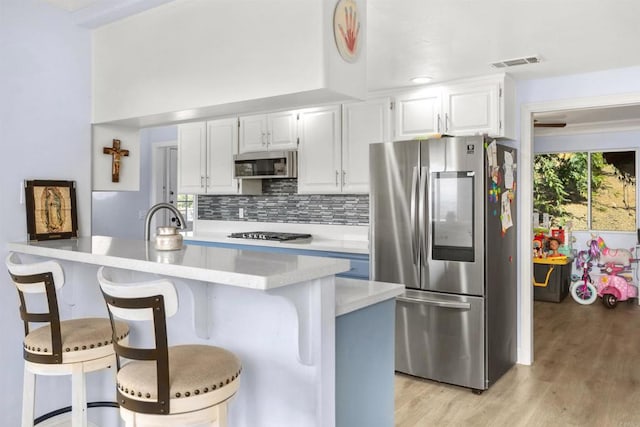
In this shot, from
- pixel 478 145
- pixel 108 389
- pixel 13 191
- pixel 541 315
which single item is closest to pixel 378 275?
pixel 478 145

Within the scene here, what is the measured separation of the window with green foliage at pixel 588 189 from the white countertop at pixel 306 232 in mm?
4288

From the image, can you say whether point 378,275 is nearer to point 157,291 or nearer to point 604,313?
point 157,291

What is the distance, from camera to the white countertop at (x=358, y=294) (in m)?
1.72

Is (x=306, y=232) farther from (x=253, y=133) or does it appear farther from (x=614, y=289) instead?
(x=614, y=289)

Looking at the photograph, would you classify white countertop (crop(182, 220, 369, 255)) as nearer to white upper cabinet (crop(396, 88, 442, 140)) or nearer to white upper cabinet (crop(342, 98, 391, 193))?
white upper cabinet (crop(342, 98, 391, 193))

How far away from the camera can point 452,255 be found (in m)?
3.54

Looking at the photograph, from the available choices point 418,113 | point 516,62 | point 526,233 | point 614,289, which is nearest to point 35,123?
point 418,113

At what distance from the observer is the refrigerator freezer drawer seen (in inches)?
138

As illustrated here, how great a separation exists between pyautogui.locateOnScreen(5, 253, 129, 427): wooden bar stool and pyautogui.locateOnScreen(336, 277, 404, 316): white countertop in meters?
0.84

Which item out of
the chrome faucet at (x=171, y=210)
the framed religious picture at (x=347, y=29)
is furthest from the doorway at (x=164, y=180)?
the framed religious picture at (x=347, y=29)

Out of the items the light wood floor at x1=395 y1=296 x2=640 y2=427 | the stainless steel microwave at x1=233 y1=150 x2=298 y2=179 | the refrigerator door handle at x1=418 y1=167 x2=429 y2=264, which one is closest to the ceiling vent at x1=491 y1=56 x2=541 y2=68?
the refrigerator door handle at x1=418 y1=167 x2=429 y2=264

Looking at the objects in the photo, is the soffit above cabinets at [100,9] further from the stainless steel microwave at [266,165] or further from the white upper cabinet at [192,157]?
the white upper cabinet at [192,157]

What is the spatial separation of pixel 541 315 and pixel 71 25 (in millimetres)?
5523

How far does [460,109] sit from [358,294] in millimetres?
2576
